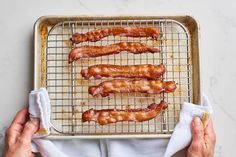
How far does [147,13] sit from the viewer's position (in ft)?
5.08

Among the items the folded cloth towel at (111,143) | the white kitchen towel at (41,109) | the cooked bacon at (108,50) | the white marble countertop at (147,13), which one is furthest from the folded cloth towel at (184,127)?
the white kitchen towel at (41,109)

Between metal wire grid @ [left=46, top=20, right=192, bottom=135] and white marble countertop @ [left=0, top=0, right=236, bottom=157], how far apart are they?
0.06 m

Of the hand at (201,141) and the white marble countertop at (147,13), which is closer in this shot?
the hand at (201,141)

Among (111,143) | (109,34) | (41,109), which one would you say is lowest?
(111,143)

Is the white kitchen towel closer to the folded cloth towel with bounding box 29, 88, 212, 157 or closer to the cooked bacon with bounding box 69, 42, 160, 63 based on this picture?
the folded cloth towel with bounding box 29, 88, 212, 157

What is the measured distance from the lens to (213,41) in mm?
1555

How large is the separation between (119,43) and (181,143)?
1.25 ft

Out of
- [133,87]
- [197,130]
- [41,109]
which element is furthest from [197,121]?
[41,109]

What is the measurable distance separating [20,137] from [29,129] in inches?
1.5

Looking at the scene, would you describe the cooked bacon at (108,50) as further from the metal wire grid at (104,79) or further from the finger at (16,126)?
the finger at (16,126)

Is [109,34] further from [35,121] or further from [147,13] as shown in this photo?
[35,121]

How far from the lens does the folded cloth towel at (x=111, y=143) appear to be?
142cm

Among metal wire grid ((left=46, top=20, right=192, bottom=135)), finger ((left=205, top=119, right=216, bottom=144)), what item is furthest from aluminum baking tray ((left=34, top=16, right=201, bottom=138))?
finger ((left=205, top=119, right=216, bottom=144))

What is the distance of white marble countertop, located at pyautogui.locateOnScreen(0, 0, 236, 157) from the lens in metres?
1.53
